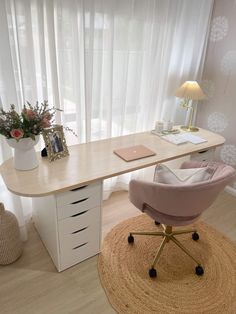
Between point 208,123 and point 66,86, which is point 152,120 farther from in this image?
point 66,86

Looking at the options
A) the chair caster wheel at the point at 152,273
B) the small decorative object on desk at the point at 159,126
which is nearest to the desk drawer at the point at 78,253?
the chair caster wheel at the point at 152,273

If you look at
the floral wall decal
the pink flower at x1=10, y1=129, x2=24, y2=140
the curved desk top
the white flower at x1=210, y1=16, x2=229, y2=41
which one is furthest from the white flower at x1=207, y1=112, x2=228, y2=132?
the pink flower at x1=10, y1=129, x2=24, y2=140

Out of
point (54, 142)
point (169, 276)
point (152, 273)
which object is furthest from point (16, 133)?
point (169, 276)

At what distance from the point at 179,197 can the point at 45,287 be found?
110 centimetres

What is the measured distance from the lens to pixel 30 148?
156 centimetres

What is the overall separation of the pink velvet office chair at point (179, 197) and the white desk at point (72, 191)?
0.24m

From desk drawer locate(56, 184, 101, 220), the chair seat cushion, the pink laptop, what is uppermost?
the pink laptop

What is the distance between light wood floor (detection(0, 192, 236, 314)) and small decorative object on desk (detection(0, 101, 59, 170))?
77 centimetres

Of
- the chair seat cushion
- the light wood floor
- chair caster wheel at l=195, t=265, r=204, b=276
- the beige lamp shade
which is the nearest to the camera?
the light wood floor

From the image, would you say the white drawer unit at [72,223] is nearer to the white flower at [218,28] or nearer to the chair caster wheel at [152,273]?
the chair caster wheel at [152,273]

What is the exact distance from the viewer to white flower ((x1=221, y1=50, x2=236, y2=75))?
2.52 m

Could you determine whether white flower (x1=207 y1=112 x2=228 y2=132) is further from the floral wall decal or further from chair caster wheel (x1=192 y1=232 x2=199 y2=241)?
chair caster wheel (x1=192 y1=232 x2=199 y2=241)

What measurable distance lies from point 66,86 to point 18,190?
0.99 m

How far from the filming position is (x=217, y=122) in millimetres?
2844
